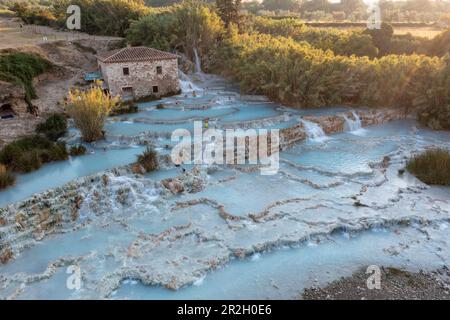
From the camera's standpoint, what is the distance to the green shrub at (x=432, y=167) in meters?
16.3

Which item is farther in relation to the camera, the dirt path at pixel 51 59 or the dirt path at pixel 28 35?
the dirt path at pixel 28 35

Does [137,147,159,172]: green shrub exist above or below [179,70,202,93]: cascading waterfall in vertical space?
below

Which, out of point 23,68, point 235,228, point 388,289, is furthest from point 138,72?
point 388,289

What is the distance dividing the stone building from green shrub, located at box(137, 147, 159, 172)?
9941mm

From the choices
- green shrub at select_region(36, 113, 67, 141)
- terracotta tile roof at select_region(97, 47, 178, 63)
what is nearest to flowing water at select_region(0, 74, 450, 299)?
green shrub at select_region(36, 113, 67, 141)

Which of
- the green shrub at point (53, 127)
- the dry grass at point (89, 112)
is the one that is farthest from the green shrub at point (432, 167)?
the green shrub at point (53, 127)

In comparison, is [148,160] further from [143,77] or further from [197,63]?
[197,63]

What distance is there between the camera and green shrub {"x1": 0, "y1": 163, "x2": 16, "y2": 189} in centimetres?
1436

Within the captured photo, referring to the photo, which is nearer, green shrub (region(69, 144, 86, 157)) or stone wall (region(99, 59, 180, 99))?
green shrub (region(69, 144, 86, 157))

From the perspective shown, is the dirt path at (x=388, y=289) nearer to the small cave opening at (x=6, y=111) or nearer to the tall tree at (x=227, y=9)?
the small cave opening at (x=6, y=111)

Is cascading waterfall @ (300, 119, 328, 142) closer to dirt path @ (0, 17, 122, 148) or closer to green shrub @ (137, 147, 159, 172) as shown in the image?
green shrub @ (137, 147, 159, 172)

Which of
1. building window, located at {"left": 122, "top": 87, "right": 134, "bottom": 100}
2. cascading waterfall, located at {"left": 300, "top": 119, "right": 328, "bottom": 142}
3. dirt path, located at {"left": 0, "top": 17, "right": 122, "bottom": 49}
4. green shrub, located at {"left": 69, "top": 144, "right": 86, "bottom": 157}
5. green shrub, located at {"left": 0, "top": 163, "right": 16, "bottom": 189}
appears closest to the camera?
green shrub, located at {"left": 0, "top": 163, "right": 16, "bottom": 189}

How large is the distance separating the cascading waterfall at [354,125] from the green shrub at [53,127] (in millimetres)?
15640

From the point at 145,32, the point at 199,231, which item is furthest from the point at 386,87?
the point at 145,32
